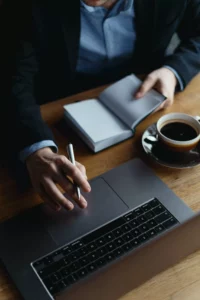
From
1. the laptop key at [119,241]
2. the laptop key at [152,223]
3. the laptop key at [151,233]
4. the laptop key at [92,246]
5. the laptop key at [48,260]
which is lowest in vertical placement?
the laptop key at [48,260]

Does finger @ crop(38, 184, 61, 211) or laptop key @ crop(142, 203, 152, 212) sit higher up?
laptop key @ crop(142, 203, 152, 212)

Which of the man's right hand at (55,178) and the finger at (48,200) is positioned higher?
the man's right hand at (55,178)

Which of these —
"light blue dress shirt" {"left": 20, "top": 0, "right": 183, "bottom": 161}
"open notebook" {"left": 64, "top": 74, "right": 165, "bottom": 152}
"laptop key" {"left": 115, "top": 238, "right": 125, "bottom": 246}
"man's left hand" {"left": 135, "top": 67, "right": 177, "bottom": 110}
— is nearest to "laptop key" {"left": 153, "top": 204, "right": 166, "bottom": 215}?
"laptop key" {"left": 115, "top": 238, "right": 125, "bottom": 246}

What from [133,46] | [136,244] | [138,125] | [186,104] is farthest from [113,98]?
[136,244]

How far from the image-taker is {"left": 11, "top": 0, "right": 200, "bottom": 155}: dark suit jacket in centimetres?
104

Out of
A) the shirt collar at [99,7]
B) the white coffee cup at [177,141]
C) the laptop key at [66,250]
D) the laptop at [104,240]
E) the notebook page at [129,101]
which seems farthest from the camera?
the shirt collar at [99,7]

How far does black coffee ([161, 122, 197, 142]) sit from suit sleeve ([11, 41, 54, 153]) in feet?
0.88

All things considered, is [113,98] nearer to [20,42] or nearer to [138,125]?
[138,125]

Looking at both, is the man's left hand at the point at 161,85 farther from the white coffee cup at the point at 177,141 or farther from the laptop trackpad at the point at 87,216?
the laptop trackpad at the point at 87,216

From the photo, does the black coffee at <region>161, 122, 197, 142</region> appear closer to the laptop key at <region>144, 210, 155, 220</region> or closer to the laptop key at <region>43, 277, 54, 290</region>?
the laptop key at <region>144, 210, 155, 220</region>

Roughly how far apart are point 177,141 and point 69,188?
0.87ft

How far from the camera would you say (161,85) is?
113 centimetres

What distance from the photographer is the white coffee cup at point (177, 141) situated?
0.95m

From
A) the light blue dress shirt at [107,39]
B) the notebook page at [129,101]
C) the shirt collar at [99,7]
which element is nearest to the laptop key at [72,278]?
the notebook page at [129,101]
